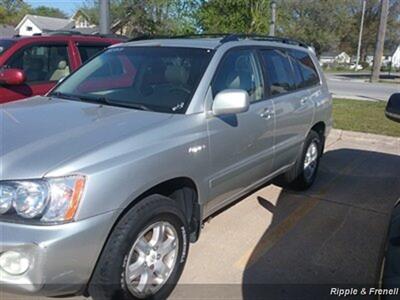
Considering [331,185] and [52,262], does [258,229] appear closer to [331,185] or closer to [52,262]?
[331,185]

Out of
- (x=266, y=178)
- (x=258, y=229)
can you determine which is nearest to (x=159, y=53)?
(x=266, y=178)

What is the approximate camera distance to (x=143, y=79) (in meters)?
3.46

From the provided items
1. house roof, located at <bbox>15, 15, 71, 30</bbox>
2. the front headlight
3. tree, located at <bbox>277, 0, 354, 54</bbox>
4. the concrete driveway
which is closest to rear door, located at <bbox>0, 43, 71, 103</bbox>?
the concrete driveway

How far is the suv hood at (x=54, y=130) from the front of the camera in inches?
89.7

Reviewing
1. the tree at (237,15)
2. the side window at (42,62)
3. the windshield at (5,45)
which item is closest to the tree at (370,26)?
the tree at (237,15)

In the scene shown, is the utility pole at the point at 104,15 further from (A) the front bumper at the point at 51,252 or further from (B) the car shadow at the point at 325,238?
(A) the front bumper at the point at 51,252

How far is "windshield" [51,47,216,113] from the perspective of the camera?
10.6ft

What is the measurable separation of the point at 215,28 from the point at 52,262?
31.9 ft

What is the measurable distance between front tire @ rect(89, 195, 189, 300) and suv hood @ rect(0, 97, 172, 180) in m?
0.50

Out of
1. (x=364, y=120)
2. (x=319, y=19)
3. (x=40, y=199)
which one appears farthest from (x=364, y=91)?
(x=319, y=19)

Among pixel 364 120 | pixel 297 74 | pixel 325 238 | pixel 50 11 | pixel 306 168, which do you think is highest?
pixel 50 11

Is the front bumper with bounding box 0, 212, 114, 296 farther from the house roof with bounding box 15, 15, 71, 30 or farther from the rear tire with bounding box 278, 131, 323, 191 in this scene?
the house roof with bounding box 15, 15, 71, 30

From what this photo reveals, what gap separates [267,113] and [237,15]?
757cm

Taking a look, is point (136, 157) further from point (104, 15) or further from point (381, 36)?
point (381, 36)
